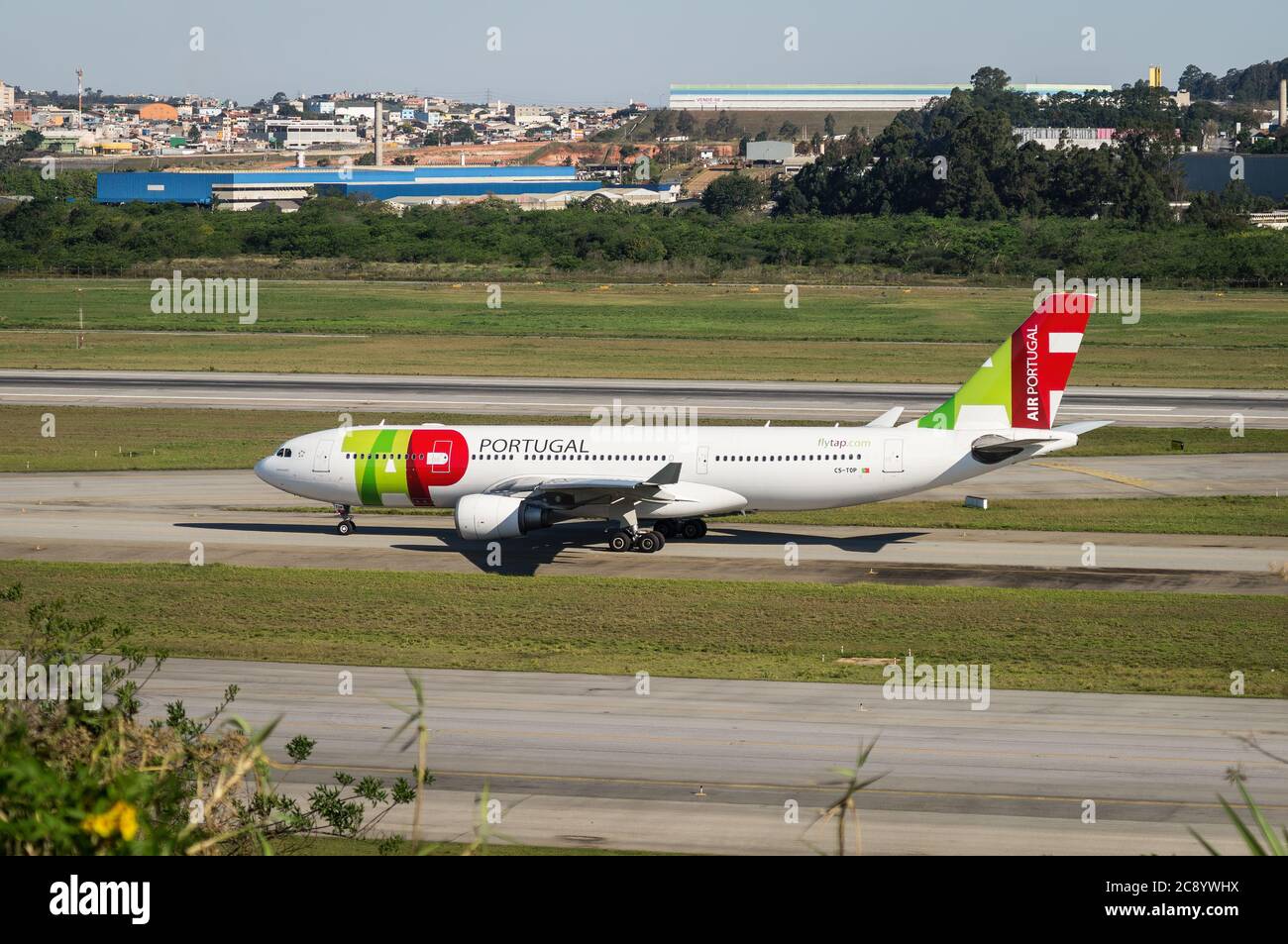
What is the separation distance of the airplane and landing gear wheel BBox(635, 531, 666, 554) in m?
0.05

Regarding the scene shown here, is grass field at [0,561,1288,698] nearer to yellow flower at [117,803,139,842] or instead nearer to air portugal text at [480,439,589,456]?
air portugal text at [480,439,589,456]

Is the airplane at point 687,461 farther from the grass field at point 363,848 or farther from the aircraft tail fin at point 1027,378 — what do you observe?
the grass field at point 363,848

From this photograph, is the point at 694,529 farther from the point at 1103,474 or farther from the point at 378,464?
the point at 1103,474

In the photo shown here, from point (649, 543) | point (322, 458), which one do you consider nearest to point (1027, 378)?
point (649, 543)

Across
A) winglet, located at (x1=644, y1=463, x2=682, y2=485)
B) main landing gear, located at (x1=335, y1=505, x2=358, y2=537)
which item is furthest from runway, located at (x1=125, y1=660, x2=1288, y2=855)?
main landing gear, located at (x1=335, y1=505, x2=358, y2=537)

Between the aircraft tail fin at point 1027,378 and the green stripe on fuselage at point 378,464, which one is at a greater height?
the aircraft tail fin at point 1027,378

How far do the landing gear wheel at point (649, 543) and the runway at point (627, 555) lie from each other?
0.52 metres

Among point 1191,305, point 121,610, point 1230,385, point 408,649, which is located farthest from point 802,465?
point 1191,305

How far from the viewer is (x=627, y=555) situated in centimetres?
5488

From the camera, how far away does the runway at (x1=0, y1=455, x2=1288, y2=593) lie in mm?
50438

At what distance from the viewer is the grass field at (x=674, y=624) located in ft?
129

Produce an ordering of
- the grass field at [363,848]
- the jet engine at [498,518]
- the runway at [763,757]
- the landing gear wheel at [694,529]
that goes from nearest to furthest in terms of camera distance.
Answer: the grass field at [363,848] < the runway at [763,757] < the jet engine at [498,518] < the landing gear wheel at [694,529]

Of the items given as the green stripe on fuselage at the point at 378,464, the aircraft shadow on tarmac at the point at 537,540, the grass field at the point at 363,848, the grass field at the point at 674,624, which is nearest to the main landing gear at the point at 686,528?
the aircraft shadow on tarmac at the point at 537,540
